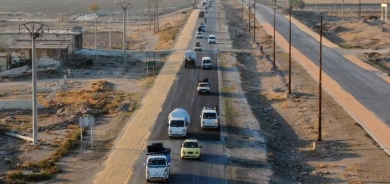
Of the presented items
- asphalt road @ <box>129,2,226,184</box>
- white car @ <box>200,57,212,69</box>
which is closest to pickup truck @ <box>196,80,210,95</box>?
asphalt road @ <box>129,2,226,184</box>

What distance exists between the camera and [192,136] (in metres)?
44.0

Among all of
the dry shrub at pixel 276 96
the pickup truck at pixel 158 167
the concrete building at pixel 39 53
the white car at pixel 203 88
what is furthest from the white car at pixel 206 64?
the pickup truck at pixel 158 167

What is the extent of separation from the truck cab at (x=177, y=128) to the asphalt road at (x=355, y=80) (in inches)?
438

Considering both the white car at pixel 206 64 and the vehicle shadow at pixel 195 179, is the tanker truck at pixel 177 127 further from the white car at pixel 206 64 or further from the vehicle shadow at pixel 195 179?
the white car at pixel 206 64

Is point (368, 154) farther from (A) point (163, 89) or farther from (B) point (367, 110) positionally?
(A) point (163, 89)

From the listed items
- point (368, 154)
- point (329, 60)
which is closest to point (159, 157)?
point (368, 154)

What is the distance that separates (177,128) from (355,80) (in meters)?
29.3

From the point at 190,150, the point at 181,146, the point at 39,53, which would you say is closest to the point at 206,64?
the point at 39,53

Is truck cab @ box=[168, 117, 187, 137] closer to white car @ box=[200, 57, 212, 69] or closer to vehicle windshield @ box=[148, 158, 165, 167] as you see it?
vehicle windshield @ box=[148, 158, 165, 167]

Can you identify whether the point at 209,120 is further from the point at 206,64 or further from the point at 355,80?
the point at 206,64

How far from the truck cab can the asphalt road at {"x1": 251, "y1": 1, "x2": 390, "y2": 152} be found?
11120 millimetres

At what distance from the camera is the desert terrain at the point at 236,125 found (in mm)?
37906

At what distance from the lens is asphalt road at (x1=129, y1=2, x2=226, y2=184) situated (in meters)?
35.3

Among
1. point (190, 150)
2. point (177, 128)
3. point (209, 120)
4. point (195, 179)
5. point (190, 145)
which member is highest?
point (209, 120)
